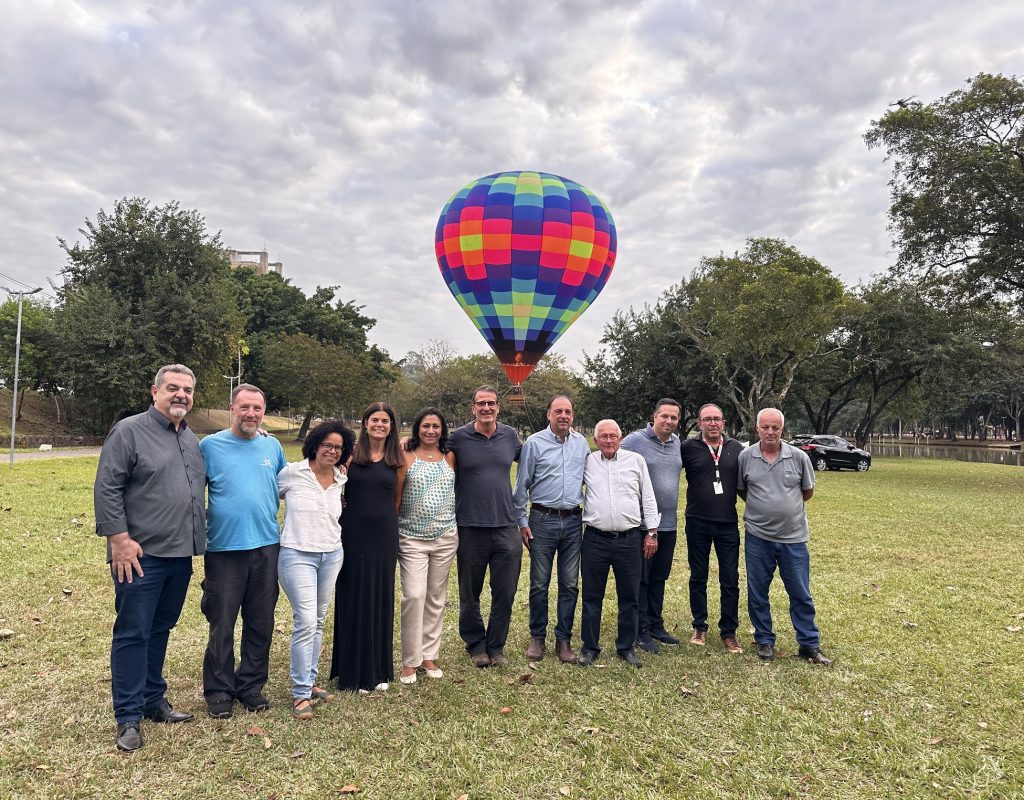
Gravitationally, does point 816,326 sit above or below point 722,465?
above

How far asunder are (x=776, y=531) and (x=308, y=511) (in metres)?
3.63

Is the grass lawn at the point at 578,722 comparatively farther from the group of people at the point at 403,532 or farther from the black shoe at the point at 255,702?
the group of people at the point at 403,532

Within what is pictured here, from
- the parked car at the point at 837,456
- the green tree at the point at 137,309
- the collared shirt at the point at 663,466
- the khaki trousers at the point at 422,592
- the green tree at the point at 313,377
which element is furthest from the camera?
the green tree at the point at 313,377

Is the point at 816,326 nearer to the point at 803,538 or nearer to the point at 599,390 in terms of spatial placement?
the point at 599,390

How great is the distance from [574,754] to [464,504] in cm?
192

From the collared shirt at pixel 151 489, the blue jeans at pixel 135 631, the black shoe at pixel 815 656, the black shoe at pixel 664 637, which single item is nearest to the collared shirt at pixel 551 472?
the black shoe at pixel 664 637

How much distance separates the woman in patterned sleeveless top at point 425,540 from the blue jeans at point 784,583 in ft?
8.14

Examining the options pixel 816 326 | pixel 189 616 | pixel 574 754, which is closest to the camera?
pixel 574 754

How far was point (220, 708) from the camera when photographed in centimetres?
418

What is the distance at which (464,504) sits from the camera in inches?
201

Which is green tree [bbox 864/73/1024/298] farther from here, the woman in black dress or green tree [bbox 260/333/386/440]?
green tree [bbox 260/333/386/440]

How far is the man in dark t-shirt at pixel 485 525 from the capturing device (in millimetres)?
5094

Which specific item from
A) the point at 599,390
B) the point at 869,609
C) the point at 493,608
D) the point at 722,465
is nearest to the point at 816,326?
the point at 599,390

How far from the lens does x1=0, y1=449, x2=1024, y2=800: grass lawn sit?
3.54 meters
